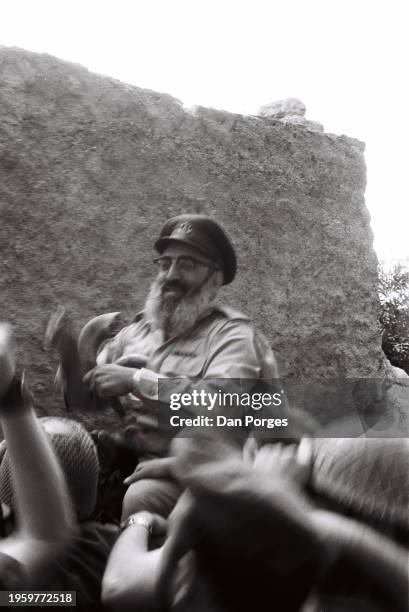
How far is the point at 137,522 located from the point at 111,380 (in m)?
0.48

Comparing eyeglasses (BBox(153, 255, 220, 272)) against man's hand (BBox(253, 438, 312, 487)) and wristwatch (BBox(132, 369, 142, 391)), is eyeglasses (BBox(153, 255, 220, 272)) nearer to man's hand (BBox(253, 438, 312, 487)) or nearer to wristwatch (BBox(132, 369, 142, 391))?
wristwatch (BBox(132, 369, 142, 391))

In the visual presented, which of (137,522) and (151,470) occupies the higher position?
(151,470)

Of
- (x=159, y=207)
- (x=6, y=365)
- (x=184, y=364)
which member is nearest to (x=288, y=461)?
(x=184, y=364)

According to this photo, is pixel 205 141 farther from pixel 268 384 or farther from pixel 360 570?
pixel 360 570

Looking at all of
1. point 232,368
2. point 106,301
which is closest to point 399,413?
point 232,368

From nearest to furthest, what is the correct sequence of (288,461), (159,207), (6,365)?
(288,461)
(6,365)
(159,207)

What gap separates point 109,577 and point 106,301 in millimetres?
986

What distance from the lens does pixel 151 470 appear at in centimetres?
196

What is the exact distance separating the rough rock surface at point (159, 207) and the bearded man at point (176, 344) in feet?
0.62

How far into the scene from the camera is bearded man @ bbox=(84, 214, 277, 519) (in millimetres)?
2020

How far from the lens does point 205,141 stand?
8.98 feet

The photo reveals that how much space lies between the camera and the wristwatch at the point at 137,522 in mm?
1821

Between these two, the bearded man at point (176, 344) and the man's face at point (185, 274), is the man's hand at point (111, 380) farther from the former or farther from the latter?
the man's face at point (185, 274)

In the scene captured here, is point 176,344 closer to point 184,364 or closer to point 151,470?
point 184,364
